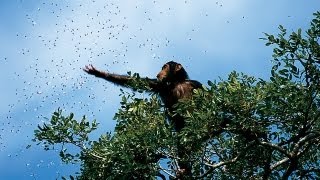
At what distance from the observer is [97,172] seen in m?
10.5

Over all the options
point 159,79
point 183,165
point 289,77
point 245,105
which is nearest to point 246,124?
point 245,105

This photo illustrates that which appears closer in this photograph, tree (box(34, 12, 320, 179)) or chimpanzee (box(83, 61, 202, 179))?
tree (box(34, 12, 320, 179))

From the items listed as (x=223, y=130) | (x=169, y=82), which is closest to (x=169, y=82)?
(x=169, y=82)

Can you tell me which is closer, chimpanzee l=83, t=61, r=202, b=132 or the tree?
the tree

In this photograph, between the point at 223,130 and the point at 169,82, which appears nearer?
the point at 223,130

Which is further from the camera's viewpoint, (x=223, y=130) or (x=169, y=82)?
(x=169, y=82)

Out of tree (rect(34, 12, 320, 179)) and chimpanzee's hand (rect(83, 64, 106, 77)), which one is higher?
chimpanzee's hand (rect(83, 64, 106, 77))

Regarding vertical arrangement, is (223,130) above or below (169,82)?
below

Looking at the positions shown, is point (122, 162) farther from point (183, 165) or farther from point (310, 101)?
point (310, 101)

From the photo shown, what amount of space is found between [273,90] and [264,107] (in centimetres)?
32

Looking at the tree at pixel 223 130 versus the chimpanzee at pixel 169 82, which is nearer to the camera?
the tree at pixel 223 130

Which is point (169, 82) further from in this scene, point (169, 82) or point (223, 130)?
point (223, 130)

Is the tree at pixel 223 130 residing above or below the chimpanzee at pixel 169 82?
below

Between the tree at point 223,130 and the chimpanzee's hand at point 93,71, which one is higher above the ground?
the chimpanzee's hand at point 93,71
